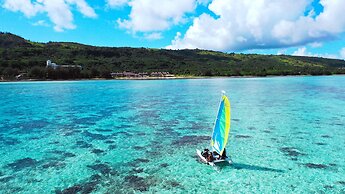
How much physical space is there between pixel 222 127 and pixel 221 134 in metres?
0.43

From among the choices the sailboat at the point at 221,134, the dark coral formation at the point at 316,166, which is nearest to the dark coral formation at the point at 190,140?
the sailboat at the point at 221,134

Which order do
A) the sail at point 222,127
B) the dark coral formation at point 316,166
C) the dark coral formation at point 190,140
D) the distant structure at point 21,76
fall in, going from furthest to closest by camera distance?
the distant structure at point 21,76 < the dark coral formation at point 190,140 < the dark coral formation at point 316,166 < the sail at point 222,127

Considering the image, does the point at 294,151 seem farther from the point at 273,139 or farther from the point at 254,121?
the point at 254,121

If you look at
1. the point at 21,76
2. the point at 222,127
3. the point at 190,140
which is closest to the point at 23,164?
the point at 190,140

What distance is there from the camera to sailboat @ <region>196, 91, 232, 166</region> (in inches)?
581

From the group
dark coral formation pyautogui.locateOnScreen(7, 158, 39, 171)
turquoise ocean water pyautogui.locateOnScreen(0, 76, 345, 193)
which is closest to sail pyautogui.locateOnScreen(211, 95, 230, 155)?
turquoise ocean water pyautogui.locateOnScreen(0, 76, 345, 193)

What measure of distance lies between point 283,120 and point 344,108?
14317mm

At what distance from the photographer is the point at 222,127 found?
15453 millimetres

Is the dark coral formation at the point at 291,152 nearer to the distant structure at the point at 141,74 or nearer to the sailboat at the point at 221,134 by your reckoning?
the sailboat at the point at 221,134

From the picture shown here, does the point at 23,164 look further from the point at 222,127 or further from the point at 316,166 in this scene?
the point at 316,166

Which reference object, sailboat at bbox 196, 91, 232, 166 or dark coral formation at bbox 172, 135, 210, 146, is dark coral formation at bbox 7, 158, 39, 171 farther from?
sailboat at bbox 196, 91, 232, 166

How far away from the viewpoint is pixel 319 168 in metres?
16.3

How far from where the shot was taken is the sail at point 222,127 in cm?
1467

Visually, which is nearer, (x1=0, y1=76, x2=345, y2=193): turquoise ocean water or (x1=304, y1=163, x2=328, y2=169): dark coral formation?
(x1=0, y1=76, x2=345, y2=193): turquoise ocean water
